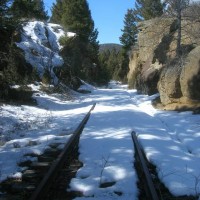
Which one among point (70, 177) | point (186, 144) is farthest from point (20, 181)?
point (186, 144)

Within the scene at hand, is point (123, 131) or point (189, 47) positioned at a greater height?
point (189, 47)

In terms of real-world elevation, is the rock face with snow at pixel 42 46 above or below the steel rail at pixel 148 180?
above

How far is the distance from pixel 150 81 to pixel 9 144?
20.4 meters

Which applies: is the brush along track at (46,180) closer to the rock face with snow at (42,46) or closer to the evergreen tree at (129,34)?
the rock face with snow at (42,46)

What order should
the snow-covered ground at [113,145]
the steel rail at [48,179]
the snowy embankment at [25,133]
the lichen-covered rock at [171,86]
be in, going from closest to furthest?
1. the steel rail at [48,179]
2. the snow-covered ground at [113,145]
3. the snowy embankment at [25,133]
4. the lichen-covered rock at [171,86]

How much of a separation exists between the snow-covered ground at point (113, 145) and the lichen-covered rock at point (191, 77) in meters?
1.70

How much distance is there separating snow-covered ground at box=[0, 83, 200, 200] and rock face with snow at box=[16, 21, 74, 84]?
37.7 feet

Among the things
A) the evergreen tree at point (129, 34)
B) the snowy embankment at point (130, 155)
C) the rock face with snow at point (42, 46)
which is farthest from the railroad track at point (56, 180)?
the evergreen tree at point (129, 34)

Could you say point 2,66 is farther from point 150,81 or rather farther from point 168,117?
point 150,81

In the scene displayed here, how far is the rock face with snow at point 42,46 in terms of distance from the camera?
28.0 metres

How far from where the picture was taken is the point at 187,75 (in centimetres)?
1792

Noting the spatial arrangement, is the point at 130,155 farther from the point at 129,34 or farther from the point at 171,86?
the point at 129,34

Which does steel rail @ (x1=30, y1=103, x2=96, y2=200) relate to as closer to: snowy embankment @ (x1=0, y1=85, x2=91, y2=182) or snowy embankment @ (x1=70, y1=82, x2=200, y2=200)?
snowy embankment @ (x1=70, y1=82, x2=200, y2=200)

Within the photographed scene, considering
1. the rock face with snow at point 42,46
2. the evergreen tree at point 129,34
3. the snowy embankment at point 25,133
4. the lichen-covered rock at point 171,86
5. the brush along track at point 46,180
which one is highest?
the evergreen tree at point 129,34
